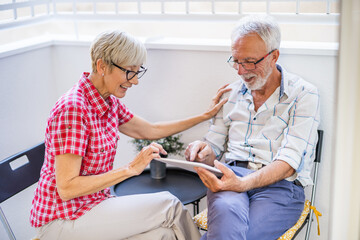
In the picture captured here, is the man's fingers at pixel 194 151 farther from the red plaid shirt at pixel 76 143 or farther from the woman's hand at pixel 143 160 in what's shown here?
the red plaid shirt at pixel 76 143

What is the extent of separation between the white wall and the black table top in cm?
31

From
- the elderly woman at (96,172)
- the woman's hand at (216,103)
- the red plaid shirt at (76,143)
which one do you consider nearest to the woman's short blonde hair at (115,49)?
the elderly woman at (96,172)

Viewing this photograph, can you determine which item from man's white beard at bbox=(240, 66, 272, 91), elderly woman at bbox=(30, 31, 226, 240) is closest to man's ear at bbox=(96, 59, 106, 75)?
elderly woman at bbox=(30, 31, 226, 240)

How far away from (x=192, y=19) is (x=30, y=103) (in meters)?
1.27

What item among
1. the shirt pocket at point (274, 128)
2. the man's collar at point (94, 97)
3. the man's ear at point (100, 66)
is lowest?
the shirt pocket at point (274, 128)

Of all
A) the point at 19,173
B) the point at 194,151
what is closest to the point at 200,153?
the point at 194,151

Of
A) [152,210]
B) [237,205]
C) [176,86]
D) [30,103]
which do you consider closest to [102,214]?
[152,210]

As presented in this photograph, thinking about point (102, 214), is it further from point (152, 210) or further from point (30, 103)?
point (30, 103)

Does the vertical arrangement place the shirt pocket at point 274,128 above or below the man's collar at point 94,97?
below

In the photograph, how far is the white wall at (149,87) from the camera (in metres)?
2.55

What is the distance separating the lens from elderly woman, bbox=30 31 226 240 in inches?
77.7

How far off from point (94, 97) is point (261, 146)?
3.05ft

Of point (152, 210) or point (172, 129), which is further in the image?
point (172, 129)

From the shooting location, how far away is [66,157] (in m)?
1.95
